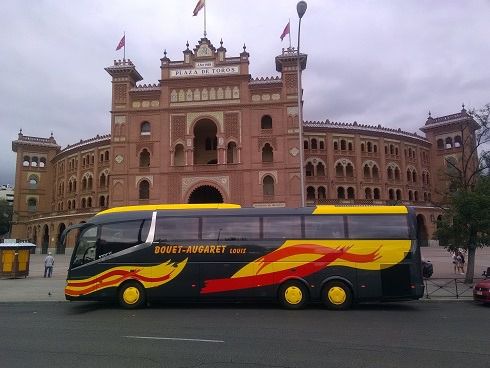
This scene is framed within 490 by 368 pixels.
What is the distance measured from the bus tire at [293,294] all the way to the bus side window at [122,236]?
4.63 metres

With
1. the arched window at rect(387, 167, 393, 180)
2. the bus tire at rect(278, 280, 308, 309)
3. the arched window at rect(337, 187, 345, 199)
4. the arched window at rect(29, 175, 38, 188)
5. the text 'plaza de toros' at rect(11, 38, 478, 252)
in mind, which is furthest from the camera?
the arched window at rect(29, 175, 38, 188)

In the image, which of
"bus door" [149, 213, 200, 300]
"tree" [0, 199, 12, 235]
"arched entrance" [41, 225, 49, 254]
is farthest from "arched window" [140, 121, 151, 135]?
"tree" [0, 199, 12, 235]

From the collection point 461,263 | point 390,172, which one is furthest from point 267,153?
point 390,172

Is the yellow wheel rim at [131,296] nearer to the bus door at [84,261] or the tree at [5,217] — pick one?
the bus door at [84,261]

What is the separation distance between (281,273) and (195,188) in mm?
30008

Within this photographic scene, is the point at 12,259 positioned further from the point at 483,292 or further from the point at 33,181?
the point at 33,181

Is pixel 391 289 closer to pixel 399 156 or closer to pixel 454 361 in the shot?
pixel 454 361

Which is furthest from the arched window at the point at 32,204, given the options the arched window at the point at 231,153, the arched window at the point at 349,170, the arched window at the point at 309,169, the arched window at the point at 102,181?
the arched window at the point at 349,170

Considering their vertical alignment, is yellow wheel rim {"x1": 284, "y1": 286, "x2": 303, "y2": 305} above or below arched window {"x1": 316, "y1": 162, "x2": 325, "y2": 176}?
below

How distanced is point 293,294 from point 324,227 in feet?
7.41

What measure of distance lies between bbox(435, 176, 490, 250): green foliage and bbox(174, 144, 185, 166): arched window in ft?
94.0

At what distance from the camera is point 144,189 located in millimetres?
44594

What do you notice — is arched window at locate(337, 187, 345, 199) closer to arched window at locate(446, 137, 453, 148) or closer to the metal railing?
arched window at locate(446, 137, 453, 148)

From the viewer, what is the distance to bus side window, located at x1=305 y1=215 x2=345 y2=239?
1374cm
